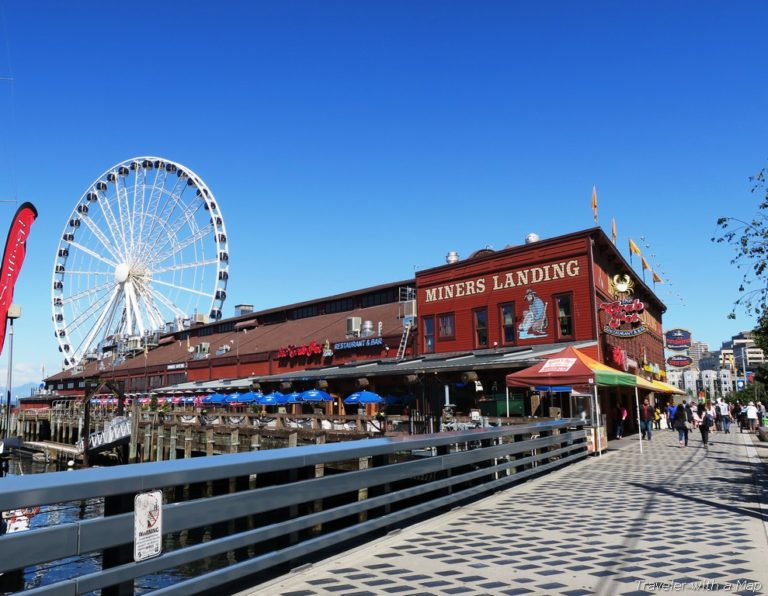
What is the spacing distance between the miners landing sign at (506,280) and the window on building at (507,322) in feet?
3.21

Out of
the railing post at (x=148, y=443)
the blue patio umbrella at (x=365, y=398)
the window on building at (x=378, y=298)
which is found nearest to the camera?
the blue patio umbrella at (x=365, y=398)

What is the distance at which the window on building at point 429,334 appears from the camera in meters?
35.4

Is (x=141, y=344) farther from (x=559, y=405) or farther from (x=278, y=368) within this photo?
(x=559, y=405)

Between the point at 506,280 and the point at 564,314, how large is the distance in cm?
357

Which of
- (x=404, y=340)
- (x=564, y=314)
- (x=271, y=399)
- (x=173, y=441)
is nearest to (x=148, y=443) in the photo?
(x=173, y=441)

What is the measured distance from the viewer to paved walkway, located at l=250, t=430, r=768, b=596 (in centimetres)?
574

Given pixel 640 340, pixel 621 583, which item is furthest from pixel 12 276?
pixel 640 340

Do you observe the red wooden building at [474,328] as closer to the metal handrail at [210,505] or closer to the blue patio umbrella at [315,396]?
the blue patio umbrella at [315,396]

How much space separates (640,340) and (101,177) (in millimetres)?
50328

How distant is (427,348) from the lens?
3562cm

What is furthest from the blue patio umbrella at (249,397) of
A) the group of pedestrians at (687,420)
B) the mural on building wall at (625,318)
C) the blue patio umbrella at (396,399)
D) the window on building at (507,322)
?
the mural on building wall at (625,318)

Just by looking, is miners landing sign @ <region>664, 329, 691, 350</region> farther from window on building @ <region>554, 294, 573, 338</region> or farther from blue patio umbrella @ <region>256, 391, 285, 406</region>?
blue patio umbrella @ <region>256, 391, 285, 406</region>

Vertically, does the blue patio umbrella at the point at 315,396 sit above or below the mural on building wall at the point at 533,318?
below

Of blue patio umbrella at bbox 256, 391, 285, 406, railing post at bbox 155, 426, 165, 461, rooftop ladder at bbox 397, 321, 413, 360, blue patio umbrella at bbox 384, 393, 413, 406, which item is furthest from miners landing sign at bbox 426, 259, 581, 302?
railing post at bbox 155, 426, 165, 461
